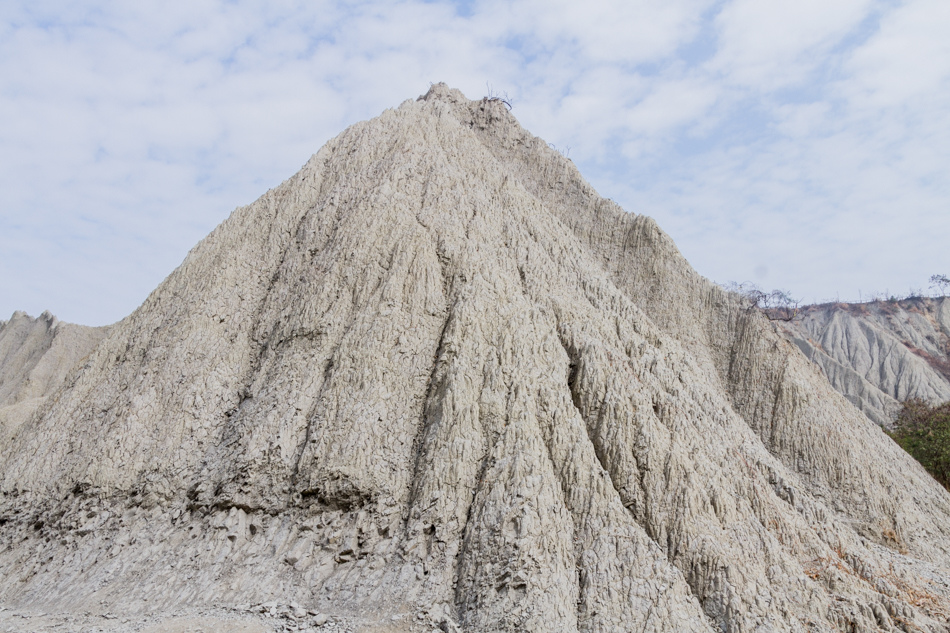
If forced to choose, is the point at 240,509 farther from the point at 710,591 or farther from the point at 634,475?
the point at 710,591

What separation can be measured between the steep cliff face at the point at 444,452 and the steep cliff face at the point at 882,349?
3674 cm

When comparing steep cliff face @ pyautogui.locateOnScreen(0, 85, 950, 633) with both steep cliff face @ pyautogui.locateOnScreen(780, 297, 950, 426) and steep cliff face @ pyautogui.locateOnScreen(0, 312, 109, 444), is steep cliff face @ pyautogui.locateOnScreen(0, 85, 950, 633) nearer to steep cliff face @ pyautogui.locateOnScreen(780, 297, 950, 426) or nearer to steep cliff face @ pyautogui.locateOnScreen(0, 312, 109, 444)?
steep cliff face @ pyautogui.locateOnScreen(0, 312, 109, 444)

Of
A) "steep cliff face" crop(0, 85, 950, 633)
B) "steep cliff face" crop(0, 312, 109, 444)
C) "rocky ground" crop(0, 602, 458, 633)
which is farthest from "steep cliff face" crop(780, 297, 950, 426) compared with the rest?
"steep cliff face" crop(0, 312, 109, 444)

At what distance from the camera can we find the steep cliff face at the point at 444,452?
34.6ft

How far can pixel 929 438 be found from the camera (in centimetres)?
2641

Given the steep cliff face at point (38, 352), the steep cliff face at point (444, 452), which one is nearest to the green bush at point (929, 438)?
the steep cliff face at point (444, 452)

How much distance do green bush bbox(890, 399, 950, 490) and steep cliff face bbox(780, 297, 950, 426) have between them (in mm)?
14480

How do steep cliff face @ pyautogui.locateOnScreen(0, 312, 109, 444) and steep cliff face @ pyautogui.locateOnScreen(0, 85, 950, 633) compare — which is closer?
steep cliff face @ pyautogui.locateOnScreen(0, 85, 950, 633)

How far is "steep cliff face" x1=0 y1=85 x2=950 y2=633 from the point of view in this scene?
1055cm

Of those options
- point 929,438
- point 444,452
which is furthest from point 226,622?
point 929,438

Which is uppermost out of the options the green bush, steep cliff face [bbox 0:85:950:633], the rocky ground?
the green bush

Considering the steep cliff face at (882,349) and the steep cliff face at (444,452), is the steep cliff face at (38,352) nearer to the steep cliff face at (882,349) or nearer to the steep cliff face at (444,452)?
the steep cliff face at (444,452)

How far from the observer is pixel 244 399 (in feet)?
47.3

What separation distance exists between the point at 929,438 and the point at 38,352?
160 feet
